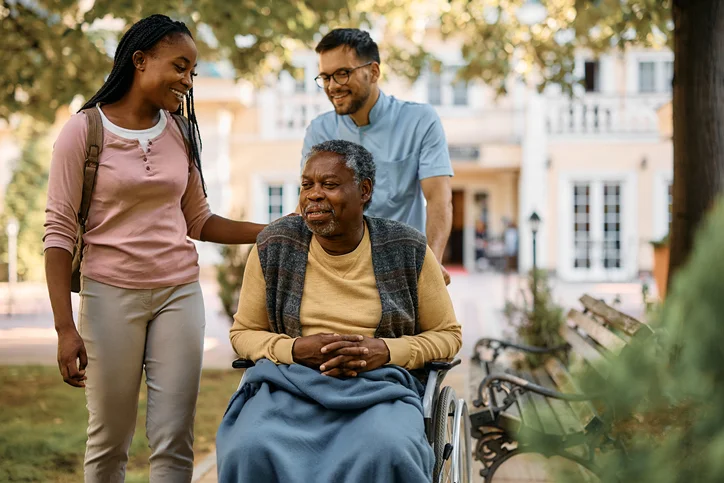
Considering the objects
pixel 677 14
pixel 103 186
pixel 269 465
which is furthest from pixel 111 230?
pixel 677 14

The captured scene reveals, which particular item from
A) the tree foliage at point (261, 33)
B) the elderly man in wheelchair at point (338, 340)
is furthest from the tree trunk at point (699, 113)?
the elderly man in wheelchair at point (338, 340)

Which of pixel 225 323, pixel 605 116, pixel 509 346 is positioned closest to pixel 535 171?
pixel 605 116

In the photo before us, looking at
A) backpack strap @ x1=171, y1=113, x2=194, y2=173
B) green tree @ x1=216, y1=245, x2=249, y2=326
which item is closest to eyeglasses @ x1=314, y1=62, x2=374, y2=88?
backpack strap @ x1=171, y1=113, x2=194, y2=173

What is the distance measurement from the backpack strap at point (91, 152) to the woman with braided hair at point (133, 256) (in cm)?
1

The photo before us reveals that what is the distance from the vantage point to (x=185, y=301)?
286 centimetres

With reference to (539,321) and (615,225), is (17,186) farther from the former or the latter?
(539,321)

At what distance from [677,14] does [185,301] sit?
3.90 metres

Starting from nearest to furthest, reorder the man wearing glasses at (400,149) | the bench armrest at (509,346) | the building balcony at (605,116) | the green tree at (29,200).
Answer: the man wearing glasses at (400,149) < the bench armrest at (509,346) < the green tree at (29,200) < the building balcony at (605,116)

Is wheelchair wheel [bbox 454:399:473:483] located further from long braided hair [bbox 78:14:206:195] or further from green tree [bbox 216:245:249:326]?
green tree [bbox 216:245:249:326]

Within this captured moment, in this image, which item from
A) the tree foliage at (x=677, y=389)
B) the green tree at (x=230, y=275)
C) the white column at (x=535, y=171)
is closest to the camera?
the tree foliage at (x=677, y=389)

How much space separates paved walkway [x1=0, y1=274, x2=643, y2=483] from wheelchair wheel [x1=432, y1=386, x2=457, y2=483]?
2.93 ft

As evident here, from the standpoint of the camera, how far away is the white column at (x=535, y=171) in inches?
874

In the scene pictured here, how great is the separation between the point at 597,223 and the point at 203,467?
18.6 metres

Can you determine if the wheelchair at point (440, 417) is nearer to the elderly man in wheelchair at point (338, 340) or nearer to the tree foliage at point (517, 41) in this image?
the elderly man in wheelchair at point (338, 340)
